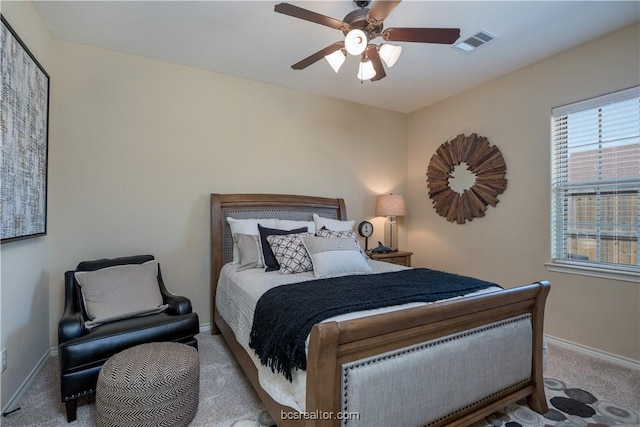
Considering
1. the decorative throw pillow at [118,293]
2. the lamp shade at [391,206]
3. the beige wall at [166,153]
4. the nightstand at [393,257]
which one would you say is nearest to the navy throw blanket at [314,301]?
the decorative throw pillow at [118,293]

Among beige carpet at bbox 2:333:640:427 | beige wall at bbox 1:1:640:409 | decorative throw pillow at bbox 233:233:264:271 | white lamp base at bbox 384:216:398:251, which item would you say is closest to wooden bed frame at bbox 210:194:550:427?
beige carpet at bbox 2:333:640:427

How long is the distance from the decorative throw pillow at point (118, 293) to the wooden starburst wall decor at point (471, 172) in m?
3.42

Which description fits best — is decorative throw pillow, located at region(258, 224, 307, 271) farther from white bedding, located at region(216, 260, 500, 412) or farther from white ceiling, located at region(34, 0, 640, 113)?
white ceiling, located at region(34, 0, 640, 113)

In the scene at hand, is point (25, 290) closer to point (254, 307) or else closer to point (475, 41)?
point (254, 307)

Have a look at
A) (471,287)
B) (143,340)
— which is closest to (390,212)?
(471,287)

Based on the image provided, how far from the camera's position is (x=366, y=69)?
7.30 ft

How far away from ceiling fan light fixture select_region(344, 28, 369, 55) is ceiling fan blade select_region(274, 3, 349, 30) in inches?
3.2

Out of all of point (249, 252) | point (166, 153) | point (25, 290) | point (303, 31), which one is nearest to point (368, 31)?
point (303, 31)

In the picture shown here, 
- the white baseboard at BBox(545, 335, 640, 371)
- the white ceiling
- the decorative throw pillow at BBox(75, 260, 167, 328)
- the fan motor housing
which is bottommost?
the white baseboard at BBox(545, 335, 640, 371)

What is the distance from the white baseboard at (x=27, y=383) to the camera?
189 cm

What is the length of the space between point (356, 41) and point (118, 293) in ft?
7.94

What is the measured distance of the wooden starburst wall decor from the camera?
3432mm

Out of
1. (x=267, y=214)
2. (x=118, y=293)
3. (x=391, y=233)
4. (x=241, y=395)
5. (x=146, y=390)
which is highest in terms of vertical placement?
(x=267, y=214)

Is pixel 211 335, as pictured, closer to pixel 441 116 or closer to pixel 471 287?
pixel 471 287
